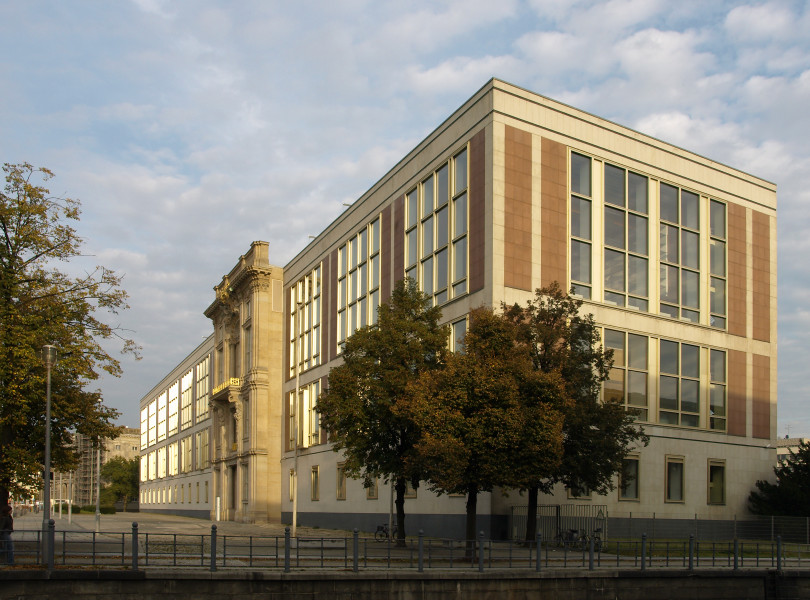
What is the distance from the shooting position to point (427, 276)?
45.6m

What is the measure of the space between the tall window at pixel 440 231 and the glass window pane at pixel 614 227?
7.45 m

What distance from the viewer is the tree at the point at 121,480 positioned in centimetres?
16250

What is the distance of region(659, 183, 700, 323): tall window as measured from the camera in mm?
45875

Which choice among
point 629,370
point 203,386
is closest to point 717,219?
point 629,370

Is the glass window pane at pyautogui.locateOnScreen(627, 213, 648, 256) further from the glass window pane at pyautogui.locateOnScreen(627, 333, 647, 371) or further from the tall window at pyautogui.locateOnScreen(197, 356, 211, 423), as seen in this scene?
the tall window at pyautogui.locateOnScreen(197, 356, 211, 423)

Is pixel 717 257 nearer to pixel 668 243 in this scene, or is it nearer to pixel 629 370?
pixel 668 243

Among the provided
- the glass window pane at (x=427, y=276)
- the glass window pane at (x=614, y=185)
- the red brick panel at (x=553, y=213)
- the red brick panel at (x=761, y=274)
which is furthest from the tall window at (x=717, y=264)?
the glass window pane at (x=427, y=276)

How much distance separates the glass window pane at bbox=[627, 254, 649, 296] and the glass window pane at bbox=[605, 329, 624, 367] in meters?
2.48

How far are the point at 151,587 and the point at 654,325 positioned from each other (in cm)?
3140

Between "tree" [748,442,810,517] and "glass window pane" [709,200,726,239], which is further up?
"glass window pane" [709,200,726,239]

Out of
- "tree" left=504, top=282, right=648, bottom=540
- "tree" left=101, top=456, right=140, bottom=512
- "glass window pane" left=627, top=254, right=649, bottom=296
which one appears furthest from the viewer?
"tree" left=101, top=456, right=140, bottom=512

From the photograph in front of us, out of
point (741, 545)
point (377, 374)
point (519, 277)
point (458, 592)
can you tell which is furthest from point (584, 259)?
point (458, 592)

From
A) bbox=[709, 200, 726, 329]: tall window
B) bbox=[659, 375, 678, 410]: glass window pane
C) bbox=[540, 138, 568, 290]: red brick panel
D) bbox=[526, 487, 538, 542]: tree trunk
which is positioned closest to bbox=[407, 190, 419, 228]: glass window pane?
bbox=[540, 138, 568, 290]: red brick panel

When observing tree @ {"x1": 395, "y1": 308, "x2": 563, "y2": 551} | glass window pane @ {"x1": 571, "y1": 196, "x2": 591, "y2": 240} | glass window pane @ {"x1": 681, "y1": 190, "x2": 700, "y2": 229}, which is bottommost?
tree @ {"x1": 395, "y1": 308, "x2": 563, "y2": 551}
